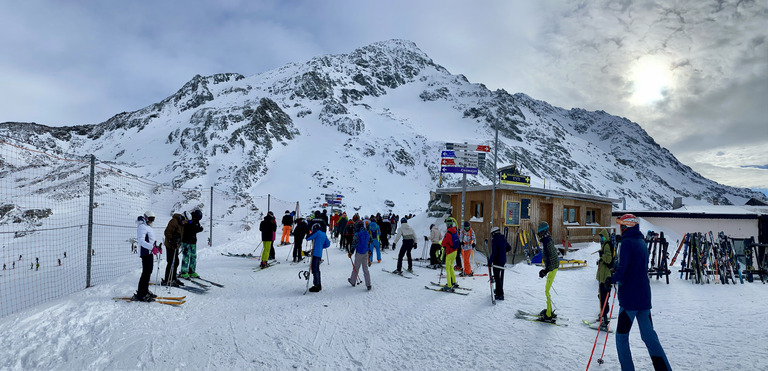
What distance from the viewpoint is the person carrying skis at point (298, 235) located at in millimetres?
12805

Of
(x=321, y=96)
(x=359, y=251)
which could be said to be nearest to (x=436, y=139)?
(x=321, y=96)

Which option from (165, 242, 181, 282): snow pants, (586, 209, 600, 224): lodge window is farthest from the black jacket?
(586, 209, 600, 224): lodge window

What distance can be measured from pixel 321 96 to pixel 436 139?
1529 inches

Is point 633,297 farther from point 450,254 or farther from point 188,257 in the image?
point 188,257

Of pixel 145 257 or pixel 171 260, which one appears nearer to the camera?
pixel 145 257

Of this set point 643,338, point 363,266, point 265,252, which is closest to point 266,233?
point 265,252

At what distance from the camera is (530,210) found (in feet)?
61.6

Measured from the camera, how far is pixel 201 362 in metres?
4.76

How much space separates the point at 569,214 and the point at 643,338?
19.7 m

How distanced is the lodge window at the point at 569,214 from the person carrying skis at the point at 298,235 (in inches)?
641

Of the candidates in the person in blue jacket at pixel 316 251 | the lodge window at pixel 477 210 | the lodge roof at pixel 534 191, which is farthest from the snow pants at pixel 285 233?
the lodge window at pixel 477 210

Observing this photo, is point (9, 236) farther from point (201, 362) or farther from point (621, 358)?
point (621, 358)

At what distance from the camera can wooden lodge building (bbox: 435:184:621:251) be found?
1802cm

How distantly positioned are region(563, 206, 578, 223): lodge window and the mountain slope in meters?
8.34
